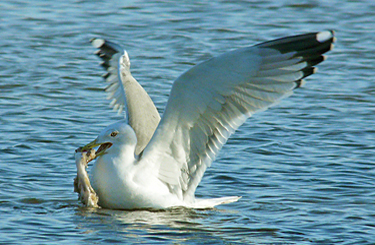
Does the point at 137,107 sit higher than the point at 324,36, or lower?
lower

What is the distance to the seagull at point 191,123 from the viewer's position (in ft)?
19.9

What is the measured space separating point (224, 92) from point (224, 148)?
237 centimetres

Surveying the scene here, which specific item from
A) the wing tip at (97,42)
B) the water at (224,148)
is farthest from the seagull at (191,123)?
the wing tip at (97,42)

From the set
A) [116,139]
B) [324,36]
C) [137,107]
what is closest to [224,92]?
[324,36]

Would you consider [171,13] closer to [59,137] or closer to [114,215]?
[59,137]

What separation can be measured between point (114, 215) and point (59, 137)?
2382mm

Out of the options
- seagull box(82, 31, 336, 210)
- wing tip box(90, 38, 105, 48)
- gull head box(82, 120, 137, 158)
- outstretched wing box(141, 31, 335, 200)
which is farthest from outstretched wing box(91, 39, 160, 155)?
wing tip box(90, 38, 105, 48)

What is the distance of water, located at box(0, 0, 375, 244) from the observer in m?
6.30

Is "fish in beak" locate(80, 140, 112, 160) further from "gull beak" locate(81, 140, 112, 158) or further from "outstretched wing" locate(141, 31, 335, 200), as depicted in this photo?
"outstretched wing" locate(141, 31, 335, 200)

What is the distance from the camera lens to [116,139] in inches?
261

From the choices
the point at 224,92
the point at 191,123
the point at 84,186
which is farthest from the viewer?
the point at 84,186

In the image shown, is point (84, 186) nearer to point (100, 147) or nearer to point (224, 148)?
point (100, 147)

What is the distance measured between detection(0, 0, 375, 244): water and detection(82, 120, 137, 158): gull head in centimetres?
56

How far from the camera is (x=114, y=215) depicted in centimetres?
652
